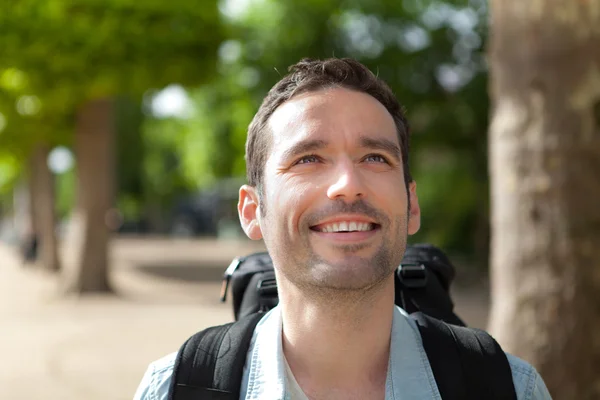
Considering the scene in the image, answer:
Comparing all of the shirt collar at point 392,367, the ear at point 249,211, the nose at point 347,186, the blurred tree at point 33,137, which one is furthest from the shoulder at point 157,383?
the blurred tree at point 33,137

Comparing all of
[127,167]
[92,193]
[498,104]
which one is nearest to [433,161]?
[92,193]

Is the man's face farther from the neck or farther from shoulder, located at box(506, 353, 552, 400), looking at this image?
shoulder, located at box(506, 353, 552, 400)

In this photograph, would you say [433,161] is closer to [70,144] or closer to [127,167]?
[70,144]

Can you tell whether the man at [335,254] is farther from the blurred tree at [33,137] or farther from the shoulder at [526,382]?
the blurred tree at [33,137]

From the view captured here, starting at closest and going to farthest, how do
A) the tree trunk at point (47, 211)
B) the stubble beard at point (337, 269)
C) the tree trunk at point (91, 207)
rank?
the stubble beard at point (337, 269) < the tree trunk at point (91, 207) < the tree trunk at point (47, 211)

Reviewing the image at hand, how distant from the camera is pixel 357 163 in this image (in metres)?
1.96

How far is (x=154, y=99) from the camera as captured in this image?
17516mm

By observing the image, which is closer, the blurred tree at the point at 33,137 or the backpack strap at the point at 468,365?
the backpack strap at the point at 468,365

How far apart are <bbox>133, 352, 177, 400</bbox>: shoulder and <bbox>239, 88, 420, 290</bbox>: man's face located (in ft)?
1.23

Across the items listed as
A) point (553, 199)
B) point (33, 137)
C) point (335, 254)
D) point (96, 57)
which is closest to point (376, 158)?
point (335, 254)

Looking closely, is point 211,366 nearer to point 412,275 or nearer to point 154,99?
point 412,275

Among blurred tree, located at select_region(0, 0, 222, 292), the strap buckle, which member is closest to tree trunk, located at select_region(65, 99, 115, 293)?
blurred tree, located at select_region(0, 0, 222, 292)

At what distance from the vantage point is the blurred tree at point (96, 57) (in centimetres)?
1203

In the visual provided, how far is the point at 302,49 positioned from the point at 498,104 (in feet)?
45.9
